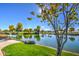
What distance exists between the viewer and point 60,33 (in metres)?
1.88

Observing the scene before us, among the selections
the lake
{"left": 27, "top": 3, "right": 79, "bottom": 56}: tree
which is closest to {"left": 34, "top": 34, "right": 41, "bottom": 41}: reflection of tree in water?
the lake

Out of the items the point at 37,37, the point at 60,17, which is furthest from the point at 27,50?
the point at 60,17

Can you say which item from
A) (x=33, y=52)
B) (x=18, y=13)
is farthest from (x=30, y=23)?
(x=33, y=52)

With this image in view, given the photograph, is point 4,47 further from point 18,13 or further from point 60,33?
point 60,33

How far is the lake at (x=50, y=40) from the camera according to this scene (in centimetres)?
185

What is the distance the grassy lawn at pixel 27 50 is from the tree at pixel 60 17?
0.10 m

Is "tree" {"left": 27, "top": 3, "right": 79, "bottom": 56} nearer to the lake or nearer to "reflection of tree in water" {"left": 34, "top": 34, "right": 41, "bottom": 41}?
the lake

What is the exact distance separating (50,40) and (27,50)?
0.26m

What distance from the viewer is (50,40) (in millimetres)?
1840

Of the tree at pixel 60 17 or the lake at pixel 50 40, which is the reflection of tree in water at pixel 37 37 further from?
the tree at pixel 60 17

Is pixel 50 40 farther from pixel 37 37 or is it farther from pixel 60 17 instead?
pixel 60 17

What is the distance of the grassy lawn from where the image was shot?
1.84 m

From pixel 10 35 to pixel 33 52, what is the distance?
12.0 inches

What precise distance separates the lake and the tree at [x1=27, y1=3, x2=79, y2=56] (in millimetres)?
44
